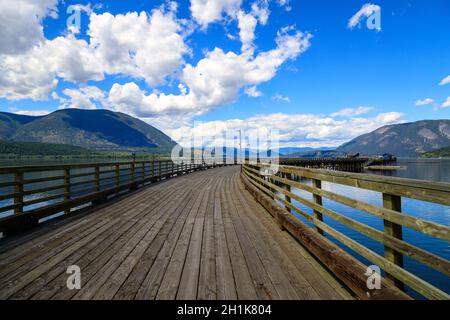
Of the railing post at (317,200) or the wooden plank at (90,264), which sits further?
the railing post at (317,200)

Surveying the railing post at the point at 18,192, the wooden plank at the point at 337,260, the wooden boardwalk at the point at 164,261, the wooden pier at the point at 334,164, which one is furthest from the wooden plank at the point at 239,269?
the wooden pier at the point at 334,164

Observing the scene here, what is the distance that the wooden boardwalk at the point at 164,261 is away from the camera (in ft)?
8.45

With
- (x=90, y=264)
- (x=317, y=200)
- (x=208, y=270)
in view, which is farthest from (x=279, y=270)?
(x=90, y=264)

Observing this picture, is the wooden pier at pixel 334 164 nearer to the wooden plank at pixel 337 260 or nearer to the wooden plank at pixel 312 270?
the wooden plank at pixel 312 270

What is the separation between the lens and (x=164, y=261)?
3.33 m

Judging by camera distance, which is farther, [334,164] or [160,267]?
[334,164]

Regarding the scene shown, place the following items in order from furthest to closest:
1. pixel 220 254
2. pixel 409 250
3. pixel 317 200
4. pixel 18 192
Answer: pixel 18 192 → pixel 317 200 → pixel 220 254 → pixel 409 250

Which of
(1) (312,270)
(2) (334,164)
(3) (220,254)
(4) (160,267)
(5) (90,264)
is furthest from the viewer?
(2) (334,164)

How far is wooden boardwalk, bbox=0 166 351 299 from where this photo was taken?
2.57 metres

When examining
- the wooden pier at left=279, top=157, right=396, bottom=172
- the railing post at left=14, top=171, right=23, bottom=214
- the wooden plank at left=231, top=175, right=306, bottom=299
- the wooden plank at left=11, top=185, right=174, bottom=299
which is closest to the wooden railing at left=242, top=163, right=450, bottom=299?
the wooden plank at left=231, top=175, right=306, bottom=299

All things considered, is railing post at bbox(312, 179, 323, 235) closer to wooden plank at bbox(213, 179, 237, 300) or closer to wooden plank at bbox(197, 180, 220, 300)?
wooden plank at bbox(213, 179, 237, 300)

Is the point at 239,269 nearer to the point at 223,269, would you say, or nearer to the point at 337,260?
the point at 223,269

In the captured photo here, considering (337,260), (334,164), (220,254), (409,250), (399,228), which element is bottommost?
(334,164)
